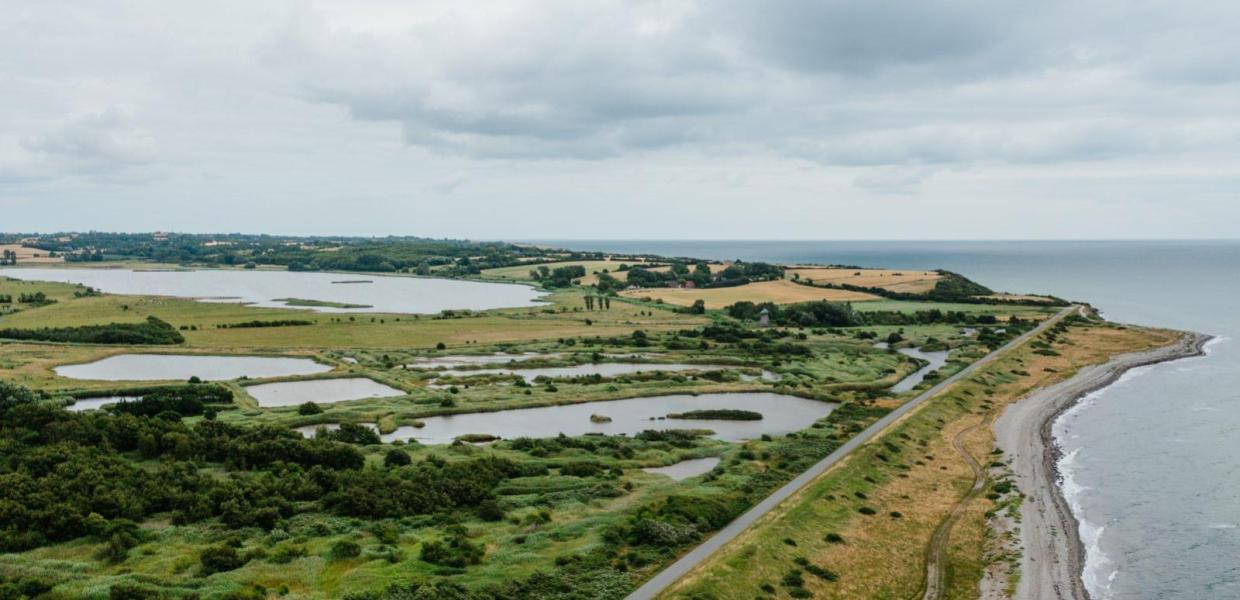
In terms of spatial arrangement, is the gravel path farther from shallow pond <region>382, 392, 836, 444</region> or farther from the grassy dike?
shallow pond <region>382, 392, 836, 444</region>

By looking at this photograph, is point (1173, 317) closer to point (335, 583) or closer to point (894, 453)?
point (894, 453)

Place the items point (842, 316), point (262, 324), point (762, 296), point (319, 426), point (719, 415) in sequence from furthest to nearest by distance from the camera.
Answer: point (762, 296), point (842, 316), point (262, 324), point (719, 415), point (319, 426)

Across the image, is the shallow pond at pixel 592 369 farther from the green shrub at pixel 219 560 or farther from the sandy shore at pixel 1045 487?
the green shrub at pixel 219 560

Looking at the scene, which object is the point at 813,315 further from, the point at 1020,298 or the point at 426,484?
the point at 426,484

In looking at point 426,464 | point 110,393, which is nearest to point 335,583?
point 426,464

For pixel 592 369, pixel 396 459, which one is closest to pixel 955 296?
pixel 592 369

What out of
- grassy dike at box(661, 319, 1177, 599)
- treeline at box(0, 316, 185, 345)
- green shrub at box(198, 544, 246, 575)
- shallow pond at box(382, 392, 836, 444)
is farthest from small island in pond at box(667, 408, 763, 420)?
treeline at box(0, 316, 185, 345)

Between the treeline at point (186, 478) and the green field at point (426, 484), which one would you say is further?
the treeline at point (186, 478)

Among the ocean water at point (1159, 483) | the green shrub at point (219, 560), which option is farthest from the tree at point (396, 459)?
the ocean water at point (1159, 483)

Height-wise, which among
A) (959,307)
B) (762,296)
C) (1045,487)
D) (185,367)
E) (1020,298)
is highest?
(1020,298)
